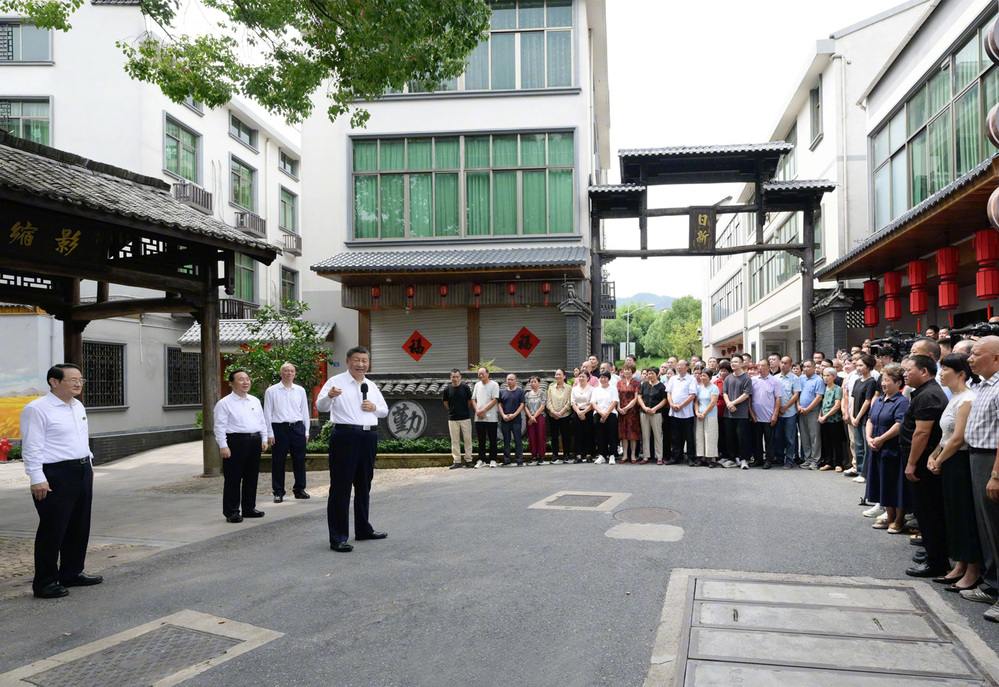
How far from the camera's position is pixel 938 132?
14.9 m

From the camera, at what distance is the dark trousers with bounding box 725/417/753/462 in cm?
1319

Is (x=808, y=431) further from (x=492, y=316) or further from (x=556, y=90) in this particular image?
(x=556, y=90)

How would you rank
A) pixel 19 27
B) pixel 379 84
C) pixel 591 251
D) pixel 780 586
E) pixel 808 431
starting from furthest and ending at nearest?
pixel 19 27
pixel 591 251
pixel 808 431
pixel 379 84
pixel 780 586

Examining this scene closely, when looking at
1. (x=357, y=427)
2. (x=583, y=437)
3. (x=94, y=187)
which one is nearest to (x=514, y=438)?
(x=583, y=437)

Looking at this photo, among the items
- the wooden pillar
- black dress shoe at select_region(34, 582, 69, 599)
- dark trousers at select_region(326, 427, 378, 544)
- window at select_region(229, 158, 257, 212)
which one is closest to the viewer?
black dress shoe at select_region(34, 582, 69, 599)

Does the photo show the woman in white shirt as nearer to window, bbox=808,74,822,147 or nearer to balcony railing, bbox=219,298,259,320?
window, bbox=808,74,822,147

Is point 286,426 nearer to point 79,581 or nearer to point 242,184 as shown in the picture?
point 79,581

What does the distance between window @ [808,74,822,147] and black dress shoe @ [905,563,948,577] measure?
63.8ft

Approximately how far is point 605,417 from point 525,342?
288 inches

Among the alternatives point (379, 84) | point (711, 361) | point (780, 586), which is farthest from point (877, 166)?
point (780, 586)

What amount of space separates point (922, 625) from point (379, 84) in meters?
9.50

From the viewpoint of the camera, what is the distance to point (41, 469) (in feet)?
20.2

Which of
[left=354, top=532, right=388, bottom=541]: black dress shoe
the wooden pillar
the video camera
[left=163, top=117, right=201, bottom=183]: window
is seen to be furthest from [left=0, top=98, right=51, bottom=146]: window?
the video camera

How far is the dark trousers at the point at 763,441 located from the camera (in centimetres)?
1327
